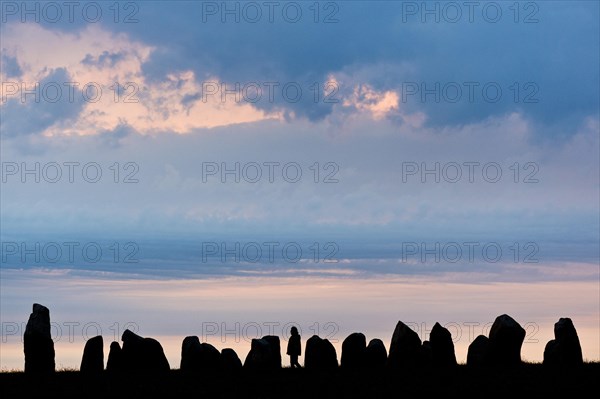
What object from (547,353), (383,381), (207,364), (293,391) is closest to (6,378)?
(207,364)

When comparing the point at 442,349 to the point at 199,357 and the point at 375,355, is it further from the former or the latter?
the point at 199,357

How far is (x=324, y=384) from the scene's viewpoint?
28.9 meters

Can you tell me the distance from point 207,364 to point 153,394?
6226 mm

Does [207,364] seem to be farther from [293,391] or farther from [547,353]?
[547,353]

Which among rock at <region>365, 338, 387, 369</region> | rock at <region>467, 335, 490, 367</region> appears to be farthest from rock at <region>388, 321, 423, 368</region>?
rock at <region>467, 335, 490, 367</region>

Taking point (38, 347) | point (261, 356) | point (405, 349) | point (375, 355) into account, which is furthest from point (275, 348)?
point (38, 347)

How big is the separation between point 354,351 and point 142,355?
7.32m

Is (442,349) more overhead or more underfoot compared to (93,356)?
more overhead

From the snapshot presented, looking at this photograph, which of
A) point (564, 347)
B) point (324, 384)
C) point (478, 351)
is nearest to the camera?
point (324, 384)

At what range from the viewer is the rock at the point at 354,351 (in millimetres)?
34750

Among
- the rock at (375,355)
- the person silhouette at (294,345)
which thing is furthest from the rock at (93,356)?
the rock at (375,355)

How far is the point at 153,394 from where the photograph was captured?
2734 centimetres

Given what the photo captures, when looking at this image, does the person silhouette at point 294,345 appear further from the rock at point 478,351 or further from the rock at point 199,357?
the rock at point 478,351

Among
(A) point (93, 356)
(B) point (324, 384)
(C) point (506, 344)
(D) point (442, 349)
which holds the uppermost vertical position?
(C) point (506, 344)
